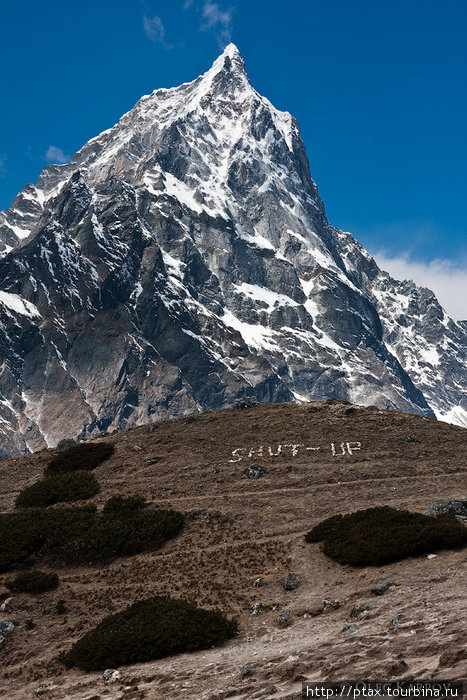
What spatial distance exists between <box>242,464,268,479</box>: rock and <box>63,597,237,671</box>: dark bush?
1756 centimetres

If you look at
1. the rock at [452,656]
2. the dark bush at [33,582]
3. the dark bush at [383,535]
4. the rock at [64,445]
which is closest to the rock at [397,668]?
the rock at [452,656]

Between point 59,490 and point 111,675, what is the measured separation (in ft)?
75.0

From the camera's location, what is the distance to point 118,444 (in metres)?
50.7

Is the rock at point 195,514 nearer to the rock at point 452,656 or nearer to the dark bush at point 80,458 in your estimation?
the dark bush at point 80,458

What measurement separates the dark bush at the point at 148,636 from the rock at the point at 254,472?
1756 cm

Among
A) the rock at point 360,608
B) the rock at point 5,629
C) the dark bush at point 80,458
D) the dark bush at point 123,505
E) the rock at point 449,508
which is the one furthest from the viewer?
the dark bush at point 80,458

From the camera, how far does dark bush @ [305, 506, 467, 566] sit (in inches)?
1048

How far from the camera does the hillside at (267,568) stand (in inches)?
671

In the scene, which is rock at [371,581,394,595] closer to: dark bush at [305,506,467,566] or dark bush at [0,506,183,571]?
dark bush at [305,506,467,566]

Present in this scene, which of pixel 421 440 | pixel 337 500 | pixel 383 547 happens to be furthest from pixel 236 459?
pixel 383 547

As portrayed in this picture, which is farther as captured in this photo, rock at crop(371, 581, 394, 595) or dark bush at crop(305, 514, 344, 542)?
dark bush at crop(305, 514, 344, 542)

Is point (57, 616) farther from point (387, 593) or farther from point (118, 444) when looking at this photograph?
point (118, 444)

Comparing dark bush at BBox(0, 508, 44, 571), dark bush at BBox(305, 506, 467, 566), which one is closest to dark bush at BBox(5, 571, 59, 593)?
dark bush at BBox(0, 508, 44, 571)

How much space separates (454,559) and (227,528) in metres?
12.7
